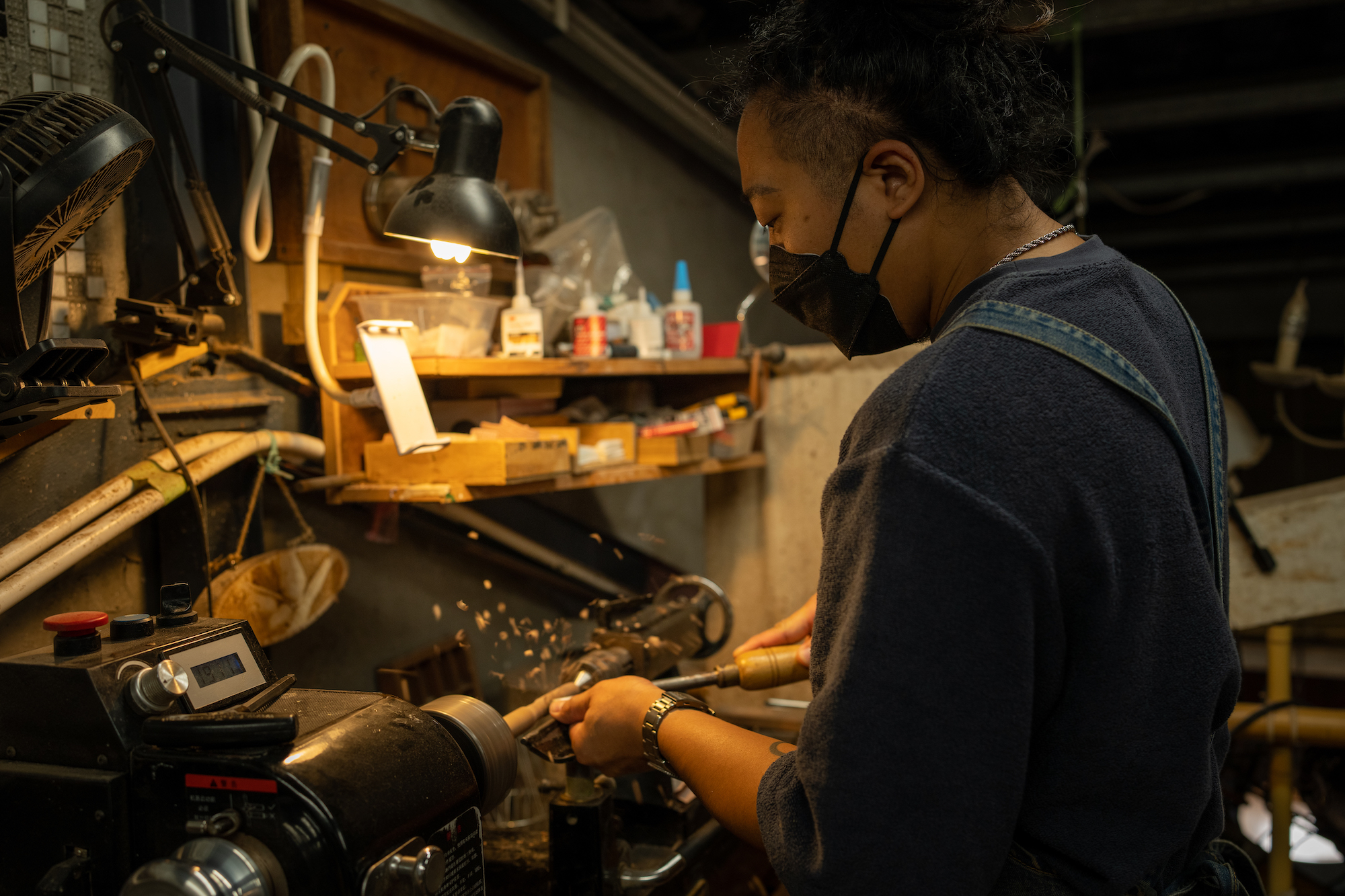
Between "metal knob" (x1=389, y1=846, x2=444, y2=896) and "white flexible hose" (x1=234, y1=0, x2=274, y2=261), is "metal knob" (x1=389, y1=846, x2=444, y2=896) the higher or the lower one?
the lower one

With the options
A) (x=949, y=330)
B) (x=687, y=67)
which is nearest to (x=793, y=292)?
(x=949, y=330)

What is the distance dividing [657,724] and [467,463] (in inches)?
28.9

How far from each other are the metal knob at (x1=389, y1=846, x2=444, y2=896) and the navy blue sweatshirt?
30 centimetres

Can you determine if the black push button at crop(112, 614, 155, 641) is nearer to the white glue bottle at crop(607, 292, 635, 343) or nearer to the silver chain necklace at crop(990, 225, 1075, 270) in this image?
the silver chain necklace at crop(990, 225, 1075, 270)

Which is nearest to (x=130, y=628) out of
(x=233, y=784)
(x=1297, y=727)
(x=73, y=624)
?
(x=73, y=624)

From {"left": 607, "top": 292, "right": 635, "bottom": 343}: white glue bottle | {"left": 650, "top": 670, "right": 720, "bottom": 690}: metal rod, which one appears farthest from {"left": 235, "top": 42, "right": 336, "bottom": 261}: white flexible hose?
{"left": 650, "top": 670, "right": 720, "bottom": 690}: metal rod

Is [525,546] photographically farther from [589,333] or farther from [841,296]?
[841,296]

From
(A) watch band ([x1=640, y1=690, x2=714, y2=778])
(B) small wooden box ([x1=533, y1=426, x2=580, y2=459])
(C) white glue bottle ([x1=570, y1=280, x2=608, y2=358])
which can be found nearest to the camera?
(A) watch band ([x1=640, y1=690, x2=714, y2=778])

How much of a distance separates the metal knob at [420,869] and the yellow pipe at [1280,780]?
2.67m

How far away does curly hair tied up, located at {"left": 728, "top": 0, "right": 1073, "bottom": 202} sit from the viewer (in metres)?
0.83

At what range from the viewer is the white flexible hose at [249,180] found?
1.50 m

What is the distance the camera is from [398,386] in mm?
1482

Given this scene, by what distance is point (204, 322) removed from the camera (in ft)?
4.52

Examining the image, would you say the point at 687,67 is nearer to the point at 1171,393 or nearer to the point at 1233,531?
the point at 1233,531
